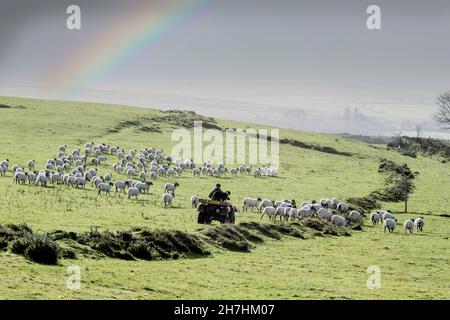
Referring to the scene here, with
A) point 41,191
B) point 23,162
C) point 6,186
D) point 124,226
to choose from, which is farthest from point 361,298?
point 23,162

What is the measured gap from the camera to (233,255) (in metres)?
31.1

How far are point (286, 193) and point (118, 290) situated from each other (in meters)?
43.2

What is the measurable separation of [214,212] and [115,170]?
105 ft

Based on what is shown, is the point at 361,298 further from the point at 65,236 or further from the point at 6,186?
the point at 6,186

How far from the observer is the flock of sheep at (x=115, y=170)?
173ft

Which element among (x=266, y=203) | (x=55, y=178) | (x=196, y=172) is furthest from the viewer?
(x=196, y=172)

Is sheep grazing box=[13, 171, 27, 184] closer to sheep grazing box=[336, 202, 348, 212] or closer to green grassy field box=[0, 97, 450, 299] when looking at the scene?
green grassy field box=[0, 97, 450, 299]

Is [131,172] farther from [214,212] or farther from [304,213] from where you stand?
[214,212]

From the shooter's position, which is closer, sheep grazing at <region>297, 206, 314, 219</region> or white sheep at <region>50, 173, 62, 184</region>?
sheep grazing at <region>297, 206, 314, 219</region>

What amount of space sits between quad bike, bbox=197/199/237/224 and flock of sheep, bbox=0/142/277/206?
29.5 feet

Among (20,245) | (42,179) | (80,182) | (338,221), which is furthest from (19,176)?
(20,245)

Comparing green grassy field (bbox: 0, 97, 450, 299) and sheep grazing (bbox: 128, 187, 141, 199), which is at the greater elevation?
sheep grazing (bbox: 128, 187, 141, 199)

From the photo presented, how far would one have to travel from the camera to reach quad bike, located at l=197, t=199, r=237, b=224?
126 feet

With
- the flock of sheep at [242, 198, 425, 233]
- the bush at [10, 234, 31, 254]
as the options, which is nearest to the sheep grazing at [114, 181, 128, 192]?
the flock of sheep at [242, 198, 425, 233]
